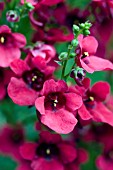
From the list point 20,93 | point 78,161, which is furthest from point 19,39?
point 78,161

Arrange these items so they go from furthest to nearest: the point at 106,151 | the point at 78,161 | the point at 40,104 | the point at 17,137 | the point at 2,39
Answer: the point at 17,137 < the point at 106,151 < the point at 78,161 < the point at 2,39 < the point at 40,104

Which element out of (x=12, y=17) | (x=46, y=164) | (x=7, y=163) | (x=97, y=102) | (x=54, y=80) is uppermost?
(x=12, y=17)

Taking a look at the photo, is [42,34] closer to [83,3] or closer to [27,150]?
[83,3]

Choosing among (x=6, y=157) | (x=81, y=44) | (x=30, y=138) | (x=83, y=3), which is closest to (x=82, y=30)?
(x=81, y=44)

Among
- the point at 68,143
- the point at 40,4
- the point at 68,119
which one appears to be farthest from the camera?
the point at 68,143

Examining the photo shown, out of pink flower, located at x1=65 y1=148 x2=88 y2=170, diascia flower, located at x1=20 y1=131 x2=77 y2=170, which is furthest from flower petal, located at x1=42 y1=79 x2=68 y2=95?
pink flower, located at x1=65 y1=148 x2=88 y2=170

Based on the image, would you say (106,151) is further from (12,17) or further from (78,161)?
(12,17)

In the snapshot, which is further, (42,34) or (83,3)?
(83,3)

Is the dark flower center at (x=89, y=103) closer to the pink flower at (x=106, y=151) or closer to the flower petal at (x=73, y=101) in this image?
the flower petal at (x=73, y=101)
